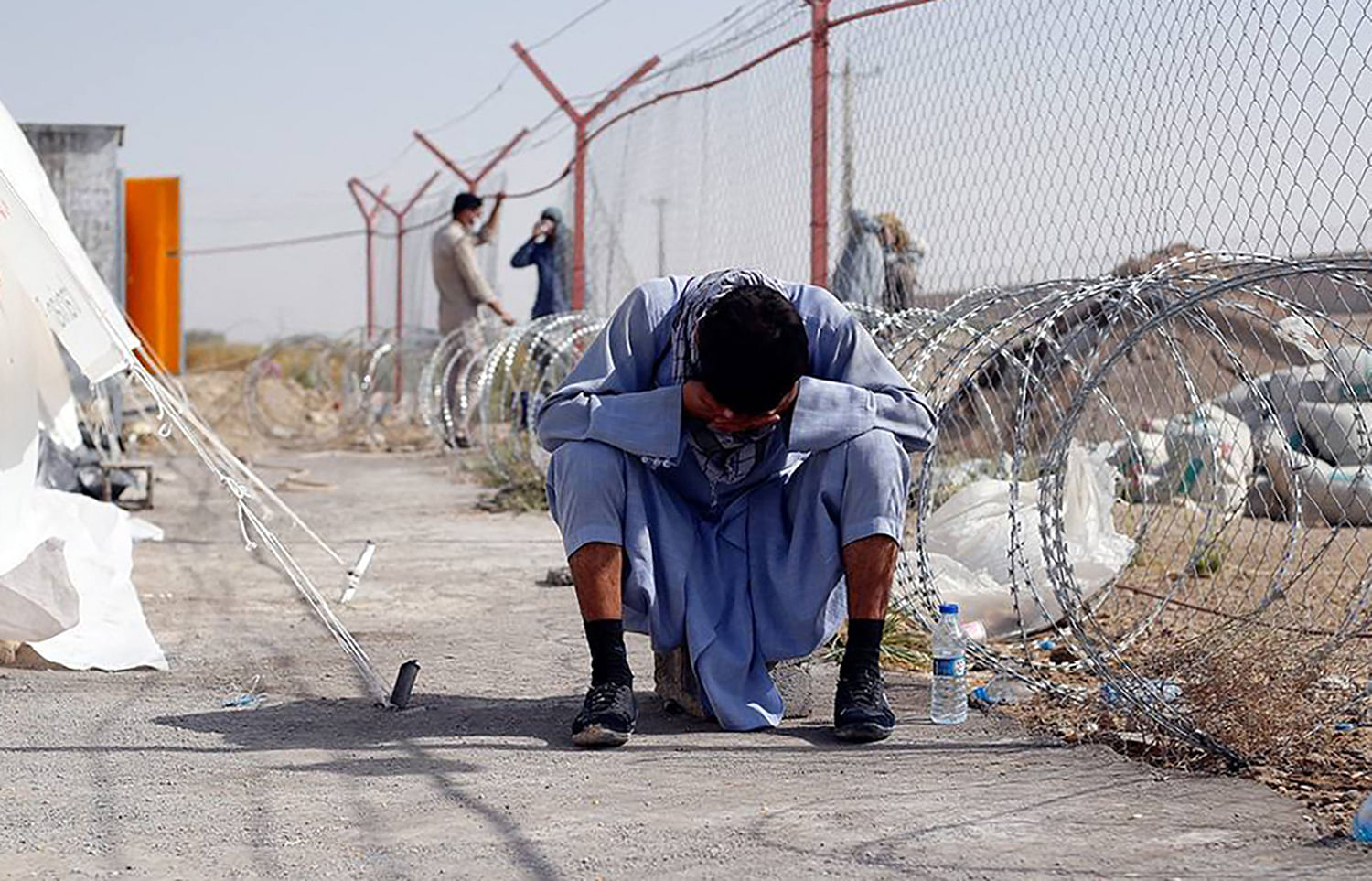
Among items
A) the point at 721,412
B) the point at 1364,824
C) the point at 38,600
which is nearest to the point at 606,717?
the point at 721,412

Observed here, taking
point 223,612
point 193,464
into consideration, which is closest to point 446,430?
point 193,464

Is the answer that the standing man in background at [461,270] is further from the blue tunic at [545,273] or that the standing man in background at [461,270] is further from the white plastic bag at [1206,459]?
the white plastic bag at [1206,459]

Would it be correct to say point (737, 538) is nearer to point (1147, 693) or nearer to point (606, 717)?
point (606, 717)

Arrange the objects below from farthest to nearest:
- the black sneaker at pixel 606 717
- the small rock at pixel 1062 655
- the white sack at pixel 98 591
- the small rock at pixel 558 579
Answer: the small rock at pixel 558 579 < the small rock at pixel 1062 655 < the white sack at pixel 98 591 < the black sneaker at pixel 606 717

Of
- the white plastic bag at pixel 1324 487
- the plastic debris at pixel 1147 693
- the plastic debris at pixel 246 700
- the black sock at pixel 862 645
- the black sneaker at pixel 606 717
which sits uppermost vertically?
the white plastic bag at pixel 1324 487

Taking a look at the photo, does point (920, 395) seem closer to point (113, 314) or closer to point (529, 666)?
point (529, 666)

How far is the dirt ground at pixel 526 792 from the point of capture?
3098 millimetres

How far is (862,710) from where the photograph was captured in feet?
13.5

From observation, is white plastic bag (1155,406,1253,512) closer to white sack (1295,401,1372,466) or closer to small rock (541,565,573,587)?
white sack (1295,401,1372,466)

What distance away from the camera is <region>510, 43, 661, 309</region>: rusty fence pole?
11.3 metres

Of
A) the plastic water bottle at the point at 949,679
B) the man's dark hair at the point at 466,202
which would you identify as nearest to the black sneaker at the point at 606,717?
the plastic water bottle at the point at 949,679

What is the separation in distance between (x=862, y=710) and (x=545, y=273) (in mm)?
10830

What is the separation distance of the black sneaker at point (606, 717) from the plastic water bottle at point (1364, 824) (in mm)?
1533

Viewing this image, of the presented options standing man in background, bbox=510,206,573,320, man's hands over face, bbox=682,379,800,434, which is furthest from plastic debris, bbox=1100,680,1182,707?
standing man in background, bbox=510,206,573,320
